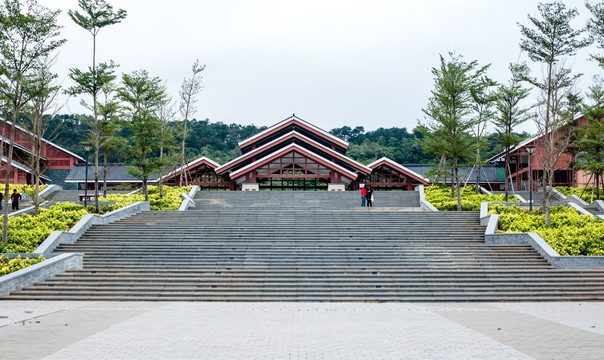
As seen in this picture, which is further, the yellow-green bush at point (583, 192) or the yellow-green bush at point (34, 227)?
the yellow-green bush at point (583, 192)

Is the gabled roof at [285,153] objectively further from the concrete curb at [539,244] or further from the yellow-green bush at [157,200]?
the concrete curb at [539,244]

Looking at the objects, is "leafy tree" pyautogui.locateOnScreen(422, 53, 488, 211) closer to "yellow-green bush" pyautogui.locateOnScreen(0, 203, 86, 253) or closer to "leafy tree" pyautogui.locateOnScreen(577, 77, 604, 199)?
"leafy tree" pyautogui.locateOnScreen(577, 77, 604, 199)

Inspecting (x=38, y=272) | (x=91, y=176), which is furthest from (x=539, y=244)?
(x=91, y=176)

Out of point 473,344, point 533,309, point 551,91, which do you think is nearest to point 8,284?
point 473,344

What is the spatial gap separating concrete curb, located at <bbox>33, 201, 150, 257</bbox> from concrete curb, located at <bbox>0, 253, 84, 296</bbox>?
3.00ft

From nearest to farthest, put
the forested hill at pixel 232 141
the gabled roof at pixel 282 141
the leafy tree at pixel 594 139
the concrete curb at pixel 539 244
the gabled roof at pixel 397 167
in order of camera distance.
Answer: the concrete curb at pixel 539 244 < the leafy tree at pixel 594 139 < the gabled roof at pixel 282 141 < the gabled roof at pixel 397 167 < the forested hill at pixel 232 141

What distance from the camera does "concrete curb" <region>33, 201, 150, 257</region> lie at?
53.7ft

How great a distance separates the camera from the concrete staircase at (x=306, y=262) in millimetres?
13398

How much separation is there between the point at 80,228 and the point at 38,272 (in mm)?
4800

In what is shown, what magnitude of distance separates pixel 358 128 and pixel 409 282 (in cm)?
7797

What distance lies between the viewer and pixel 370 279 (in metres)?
14.1

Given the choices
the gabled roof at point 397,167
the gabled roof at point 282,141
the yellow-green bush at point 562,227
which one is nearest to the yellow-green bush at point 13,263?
the yellow-green bush at point 562,227

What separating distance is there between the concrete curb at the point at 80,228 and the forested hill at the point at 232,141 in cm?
2819

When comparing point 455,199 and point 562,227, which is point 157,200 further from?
point 562,227
